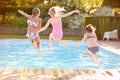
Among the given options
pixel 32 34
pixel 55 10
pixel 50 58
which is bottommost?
pixel 50 58

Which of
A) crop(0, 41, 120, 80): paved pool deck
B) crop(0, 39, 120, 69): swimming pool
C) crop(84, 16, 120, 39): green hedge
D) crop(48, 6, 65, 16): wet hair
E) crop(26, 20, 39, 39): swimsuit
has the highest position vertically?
crop(48, 6, 65, 16): wet hair

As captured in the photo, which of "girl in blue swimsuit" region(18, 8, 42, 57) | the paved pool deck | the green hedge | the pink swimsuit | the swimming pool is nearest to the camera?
the pink swimsuit

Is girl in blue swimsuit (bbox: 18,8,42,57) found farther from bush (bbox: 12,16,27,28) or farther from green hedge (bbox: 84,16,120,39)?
bush (bbox: 12,16,27,28)

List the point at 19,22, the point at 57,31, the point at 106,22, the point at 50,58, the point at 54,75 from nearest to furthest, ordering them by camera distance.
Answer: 1. the point at 57,31
2. the point at 54,75
3. the point at 50,58
4. the point at 106,22
5. the point at 19,22

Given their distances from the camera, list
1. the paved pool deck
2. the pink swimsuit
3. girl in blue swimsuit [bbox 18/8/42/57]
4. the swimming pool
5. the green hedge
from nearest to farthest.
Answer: the pink swimsuit < girl in blue swimsuit [bbox 18/8/42/57] < the paved pool deck < the swimming pool < the green hedge

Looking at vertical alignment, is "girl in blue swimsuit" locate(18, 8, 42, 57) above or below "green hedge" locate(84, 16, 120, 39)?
above

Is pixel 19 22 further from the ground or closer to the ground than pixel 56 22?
closer to the ground

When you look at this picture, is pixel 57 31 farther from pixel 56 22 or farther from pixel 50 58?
pixel 50 58

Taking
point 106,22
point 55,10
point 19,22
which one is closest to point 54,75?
point 55,10

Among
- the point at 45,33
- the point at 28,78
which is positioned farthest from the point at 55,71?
the point at 45,33

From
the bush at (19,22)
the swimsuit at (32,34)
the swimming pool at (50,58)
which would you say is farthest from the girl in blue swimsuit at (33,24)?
the bush at (19,22)

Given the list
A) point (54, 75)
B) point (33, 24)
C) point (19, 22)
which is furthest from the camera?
point (19, 22)

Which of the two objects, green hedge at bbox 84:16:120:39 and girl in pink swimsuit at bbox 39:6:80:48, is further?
green hedge at bbox 84:16:120:39

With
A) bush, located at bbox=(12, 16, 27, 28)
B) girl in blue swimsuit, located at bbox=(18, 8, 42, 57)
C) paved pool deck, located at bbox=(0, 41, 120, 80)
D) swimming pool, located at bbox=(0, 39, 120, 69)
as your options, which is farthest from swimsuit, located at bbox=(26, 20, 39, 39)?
bush, located at bbox=(12, 16, 27, 28)
